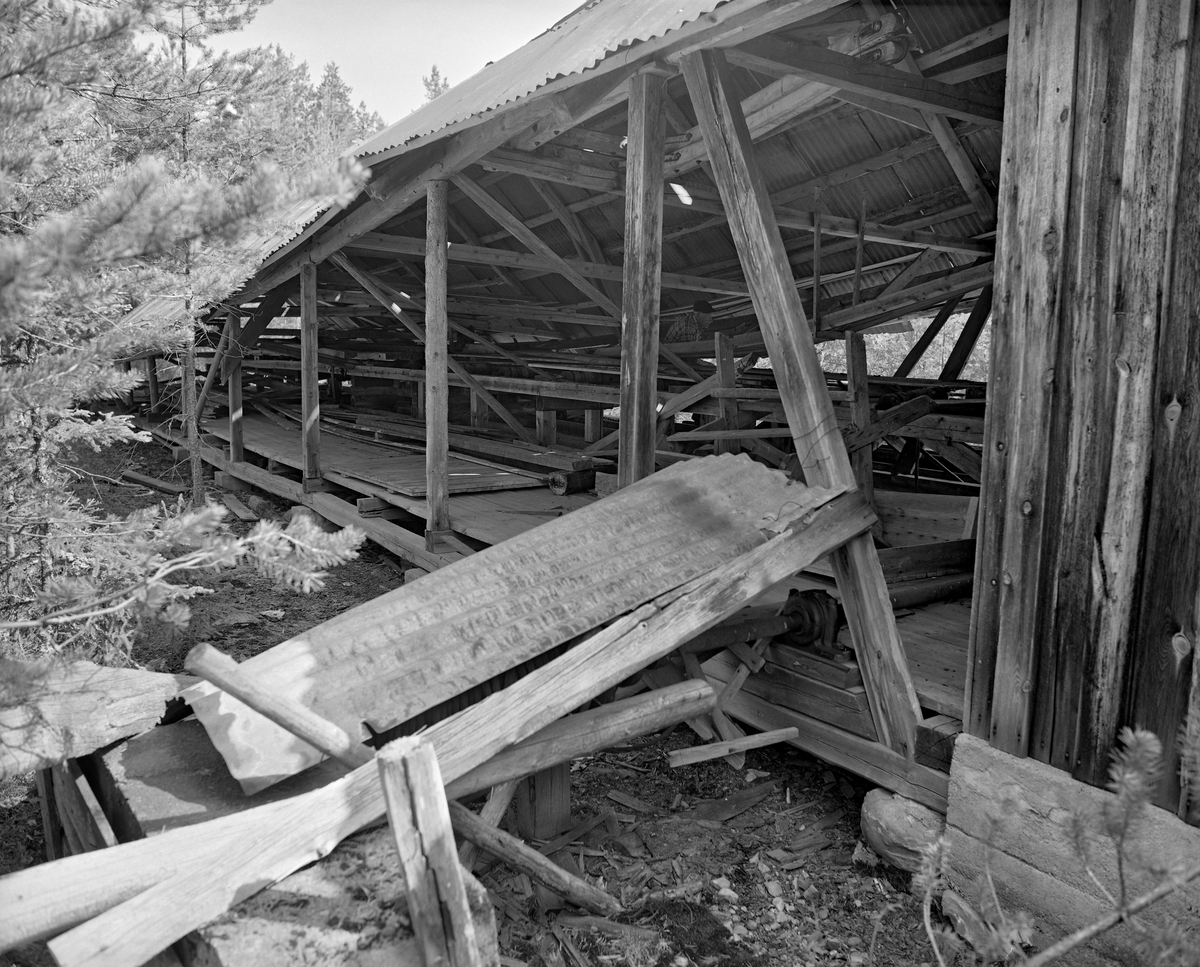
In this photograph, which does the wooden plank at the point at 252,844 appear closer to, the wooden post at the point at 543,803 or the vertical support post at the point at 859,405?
the wooden post at the point at 543,803

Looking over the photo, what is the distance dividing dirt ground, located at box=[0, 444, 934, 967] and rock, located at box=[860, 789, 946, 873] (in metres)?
0.12

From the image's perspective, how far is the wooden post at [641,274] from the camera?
4465 mm

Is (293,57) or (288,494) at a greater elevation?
(293,57)

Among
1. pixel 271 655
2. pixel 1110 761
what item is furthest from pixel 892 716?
pixel 271 655

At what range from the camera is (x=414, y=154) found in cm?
644

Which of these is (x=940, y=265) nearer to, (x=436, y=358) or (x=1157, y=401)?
(x=436, y=358)

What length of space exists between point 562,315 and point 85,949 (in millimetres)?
9318

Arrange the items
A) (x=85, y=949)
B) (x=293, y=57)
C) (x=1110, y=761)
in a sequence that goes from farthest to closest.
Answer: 1. (x=293, y=57)
2. (x=1110, y=761)
3. (x=85, y=949)

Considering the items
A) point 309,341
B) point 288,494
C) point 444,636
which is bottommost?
point 288,494

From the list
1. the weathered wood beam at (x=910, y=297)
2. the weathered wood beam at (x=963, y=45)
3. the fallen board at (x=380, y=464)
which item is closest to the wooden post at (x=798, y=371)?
the weathered wood beam at (x=963, y=45)

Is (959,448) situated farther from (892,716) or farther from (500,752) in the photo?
(500,752)

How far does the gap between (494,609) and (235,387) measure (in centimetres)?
1030

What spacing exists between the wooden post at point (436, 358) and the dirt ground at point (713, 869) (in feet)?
10.1

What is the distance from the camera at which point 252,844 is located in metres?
2.47
